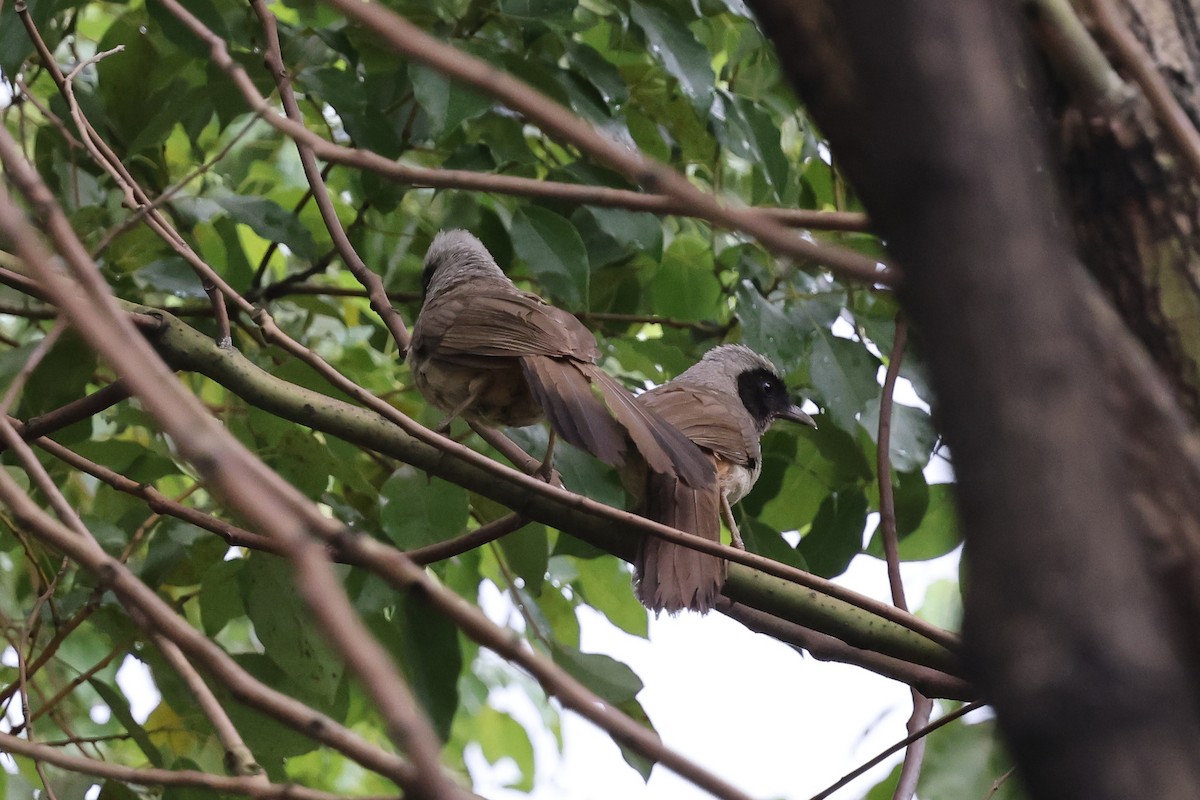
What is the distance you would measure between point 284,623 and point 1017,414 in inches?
104

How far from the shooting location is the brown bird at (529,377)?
10.3 feet

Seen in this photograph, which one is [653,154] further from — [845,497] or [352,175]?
[845,497]

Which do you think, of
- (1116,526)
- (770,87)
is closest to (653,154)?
(770,87)

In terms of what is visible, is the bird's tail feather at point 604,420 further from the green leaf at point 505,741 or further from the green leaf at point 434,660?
the green leaf at point 505,741

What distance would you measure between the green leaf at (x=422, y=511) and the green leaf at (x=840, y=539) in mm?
1033

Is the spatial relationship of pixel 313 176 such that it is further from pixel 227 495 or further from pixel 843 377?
pixel 227 495

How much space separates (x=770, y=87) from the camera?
4438 mm

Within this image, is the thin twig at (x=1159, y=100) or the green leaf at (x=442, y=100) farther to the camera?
the green leaf at (x=442, y=100)

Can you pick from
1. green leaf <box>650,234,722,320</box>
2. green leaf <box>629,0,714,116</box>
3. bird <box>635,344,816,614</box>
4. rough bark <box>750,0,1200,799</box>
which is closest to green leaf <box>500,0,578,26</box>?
green leaf <box>629,0,714,116</box>

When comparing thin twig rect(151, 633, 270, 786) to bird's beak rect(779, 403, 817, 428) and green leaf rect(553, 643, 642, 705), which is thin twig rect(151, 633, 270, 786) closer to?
green leaf rect(553, 643, 642, 705)

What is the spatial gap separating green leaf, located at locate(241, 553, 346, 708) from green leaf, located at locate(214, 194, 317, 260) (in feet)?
3.28

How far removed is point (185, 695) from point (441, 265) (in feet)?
6.11

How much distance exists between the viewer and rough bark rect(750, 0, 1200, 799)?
73 centimetres

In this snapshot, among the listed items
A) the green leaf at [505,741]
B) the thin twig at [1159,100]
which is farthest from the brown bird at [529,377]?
the green leaf at [505,741]
